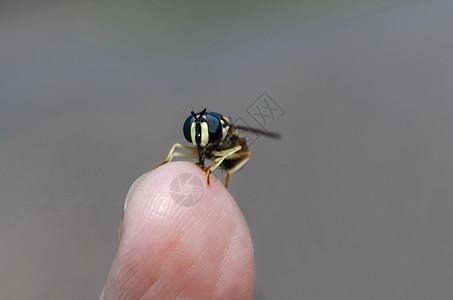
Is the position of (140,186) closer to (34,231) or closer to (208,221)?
(208,221)

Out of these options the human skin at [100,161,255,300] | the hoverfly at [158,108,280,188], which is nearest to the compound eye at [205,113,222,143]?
the hoverfly at [158,108,280,188]

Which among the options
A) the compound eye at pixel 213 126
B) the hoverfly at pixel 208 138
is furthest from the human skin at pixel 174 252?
the compound eye at pixel 213 126

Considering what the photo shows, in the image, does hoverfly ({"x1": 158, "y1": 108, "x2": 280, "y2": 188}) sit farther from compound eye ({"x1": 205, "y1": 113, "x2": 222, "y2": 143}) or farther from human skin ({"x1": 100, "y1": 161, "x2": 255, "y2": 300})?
human skin ({"x1": 100, "y1": 161, "x2": 255, "y2": 300})

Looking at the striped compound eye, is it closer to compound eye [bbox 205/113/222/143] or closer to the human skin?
compound eye [bbox 205/113/222/143]

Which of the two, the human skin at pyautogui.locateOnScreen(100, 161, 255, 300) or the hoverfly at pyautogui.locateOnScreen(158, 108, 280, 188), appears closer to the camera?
the human skin at pyautogui.locateOnScreen(100, 161, 255, 300)

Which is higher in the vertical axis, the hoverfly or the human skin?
the hoverfly

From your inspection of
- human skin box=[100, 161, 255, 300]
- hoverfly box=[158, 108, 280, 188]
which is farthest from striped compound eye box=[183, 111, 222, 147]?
human skin box=[100, 161, 255, 300]

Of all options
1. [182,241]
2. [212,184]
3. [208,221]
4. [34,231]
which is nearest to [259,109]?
[212,184]

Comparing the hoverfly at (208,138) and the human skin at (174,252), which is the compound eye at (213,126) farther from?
the human skin at (174,252)
